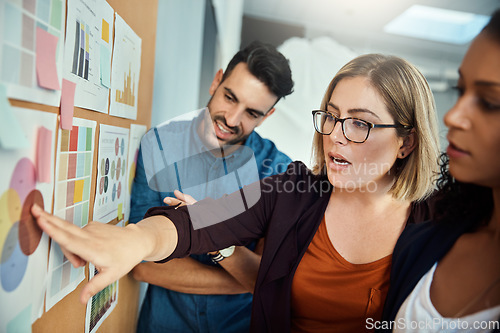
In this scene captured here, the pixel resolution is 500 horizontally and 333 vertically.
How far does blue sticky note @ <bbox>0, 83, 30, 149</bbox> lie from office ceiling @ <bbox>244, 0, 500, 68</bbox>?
12.2 ft

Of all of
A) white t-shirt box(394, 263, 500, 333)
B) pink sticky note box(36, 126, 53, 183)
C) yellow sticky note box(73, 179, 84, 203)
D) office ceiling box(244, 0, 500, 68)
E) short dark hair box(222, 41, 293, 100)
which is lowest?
A: white t-shirt box(394, 263, 500, 333)

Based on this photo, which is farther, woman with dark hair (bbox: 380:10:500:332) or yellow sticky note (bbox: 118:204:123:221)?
yellow sticky note (bbox: 118:204:123:221)

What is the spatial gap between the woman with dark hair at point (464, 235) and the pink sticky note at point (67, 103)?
2.10 ft

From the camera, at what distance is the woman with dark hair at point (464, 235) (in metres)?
0.58

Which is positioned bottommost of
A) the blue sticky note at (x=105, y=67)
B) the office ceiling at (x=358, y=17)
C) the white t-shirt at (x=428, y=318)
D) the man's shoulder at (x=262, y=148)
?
the white t-shirt at (x=428, y=318)

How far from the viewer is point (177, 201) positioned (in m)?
0.98

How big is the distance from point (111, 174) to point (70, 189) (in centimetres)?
24

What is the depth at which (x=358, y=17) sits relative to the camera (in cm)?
405

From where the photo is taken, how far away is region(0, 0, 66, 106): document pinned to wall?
45 cm

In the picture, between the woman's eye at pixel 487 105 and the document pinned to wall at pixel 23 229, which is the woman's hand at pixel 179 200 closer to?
the document pinned to wall at pixel 23 229

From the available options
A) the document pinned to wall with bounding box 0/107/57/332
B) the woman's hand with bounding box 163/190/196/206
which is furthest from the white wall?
the document pinned to wall with bounding box 0/107/57/332

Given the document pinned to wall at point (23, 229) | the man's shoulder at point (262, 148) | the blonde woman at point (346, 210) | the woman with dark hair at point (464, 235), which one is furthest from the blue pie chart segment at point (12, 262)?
the man's shoulder at point (262, 148)

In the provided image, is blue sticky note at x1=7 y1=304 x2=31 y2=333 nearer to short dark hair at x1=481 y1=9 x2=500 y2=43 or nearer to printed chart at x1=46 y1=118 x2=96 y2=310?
printed chart at x1=46 y1=118 x2=96 y2=310

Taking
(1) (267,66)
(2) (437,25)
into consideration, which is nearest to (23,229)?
(1) (267,66)
